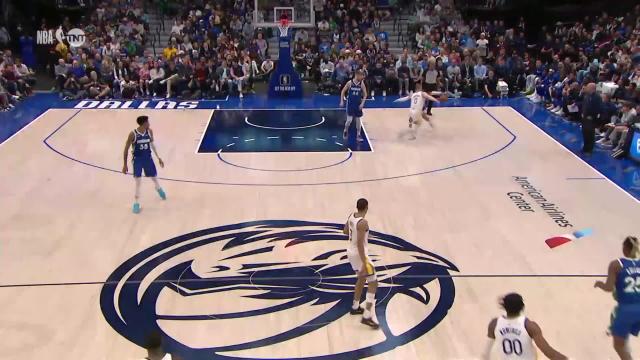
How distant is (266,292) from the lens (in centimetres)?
866

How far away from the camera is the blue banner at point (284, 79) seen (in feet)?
66.7

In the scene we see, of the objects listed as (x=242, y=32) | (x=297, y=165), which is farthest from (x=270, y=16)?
(x=297, y=165)

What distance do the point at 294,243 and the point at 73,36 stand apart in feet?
54.9

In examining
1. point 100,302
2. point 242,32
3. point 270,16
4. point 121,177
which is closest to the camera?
point 100,302

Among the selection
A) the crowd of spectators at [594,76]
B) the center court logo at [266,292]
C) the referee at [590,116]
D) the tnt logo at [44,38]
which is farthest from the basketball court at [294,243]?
the tnt logo at [44,38]

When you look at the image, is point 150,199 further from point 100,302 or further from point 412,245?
point 412,245

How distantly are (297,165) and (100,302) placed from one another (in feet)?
20.1

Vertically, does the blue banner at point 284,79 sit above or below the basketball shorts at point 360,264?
above

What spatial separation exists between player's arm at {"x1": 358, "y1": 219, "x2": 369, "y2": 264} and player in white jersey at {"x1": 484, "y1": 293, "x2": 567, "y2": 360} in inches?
86.3

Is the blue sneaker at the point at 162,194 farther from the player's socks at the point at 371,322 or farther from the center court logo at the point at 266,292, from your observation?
the player's socks at the point at 371,322

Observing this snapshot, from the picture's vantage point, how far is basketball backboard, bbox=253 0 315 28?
2061 cm

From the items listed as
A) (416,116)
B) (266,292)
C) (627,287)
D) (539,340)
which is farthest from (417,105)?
(539,340)

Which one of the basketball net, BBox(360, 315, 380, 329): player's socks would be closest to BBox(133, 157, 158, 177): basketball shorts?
BBox(360, 315, 380, 329): player's socks

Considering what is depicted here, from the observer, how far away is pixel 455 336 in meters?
7.62
